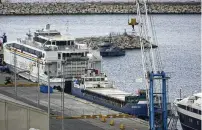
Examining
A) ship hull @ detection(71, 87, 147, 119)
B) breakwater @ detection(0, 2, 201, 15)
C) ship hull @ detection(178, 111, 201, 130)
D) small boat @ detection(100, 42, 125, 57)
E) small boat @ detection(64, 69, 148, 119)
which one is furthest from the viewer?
breakwater @ detection(0, 2, 201, 15)

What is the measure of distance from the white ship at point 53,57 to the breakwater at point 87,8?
78.6m

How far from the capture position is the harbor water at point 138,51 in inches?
2908

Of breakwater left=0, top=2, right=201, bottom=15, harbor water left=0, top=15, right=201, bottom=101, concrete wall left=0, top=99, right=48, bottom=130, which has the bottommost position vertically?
harbor water left=0, top=15, right=201, bottom=101

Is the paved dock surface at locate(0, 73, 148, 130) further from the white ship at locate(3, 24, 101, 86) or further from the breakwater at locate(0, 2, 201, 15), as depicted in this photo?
the breakwater at locate(0, 2, 201, 15)

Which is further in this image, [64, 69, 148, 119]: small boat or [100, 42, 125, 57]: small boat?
[100, 42, 125, 57]: small boat

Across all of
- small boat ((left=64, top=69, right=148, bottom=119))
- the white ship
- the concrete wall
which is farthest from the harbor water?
the concrete wall

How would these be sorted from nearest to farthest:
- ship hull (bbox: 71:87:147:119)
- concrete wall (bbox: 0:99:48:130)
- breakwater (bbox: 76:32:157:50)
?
concrete wall (bbox: 0:99:48:130)
ship hull (bbox: 71:87:147:119)
breakwater (bbox: 76:32:157:50)

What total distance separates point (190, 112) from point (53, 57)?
2005cm

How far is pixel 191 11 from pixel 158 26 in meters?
24.5

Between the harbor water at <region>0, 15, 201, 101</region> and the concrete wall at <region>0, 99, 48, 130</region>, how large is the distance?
94.4ft

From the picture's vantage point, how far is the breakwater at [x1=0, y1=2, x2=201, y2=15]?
153750 mm

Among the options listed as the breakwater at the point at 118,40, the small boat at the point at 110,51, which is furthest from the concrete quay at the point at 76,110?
the breakwater at the point at 118,40

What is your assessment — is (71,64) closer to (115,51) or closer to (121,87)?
(121,87)

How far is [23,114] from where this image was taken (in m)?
33.6
